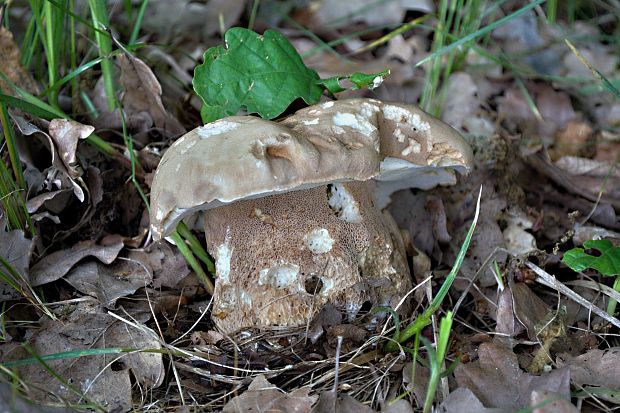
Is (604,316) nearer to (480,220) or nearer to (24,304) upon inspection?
(480,220)

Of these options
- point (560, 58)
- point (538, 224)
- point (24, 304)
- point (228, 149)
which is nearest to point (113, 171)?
point (24, 304)

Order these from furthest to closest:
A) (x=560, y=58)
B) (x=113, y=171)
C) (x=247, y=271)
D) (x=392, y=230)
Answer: (x=560, y=58) → (x=113, y=171) → (x=392, y=230) → (x=247, y=271)

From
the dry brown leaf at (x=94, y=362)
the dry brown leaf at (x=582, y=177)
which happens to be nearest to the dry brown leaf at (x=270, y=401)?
the dry brown leaf at (x=94, y=362)

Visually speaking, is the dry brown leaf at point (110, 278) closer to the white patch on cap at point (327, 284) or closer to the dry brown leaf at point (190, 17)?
the white patch on cap at point (327, 284)

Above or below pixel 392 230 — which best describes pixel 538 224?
below

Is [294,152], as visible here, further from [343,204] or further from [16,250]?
[16,250]

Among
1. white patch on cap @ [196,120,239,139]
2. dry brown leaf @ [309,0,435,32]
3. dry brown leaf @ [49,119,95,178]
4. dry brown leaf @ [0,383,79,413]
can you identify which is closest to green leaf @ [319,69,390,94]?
white patch on cap @ [196,120,239,139]

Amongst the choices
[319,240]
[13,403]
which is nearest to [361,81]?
[319,240]

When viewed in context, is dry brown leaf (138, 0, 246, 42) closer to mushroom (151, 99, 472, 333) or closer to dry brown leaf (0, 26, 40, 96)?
dry brown leaf (0, 26, 40, 96)
